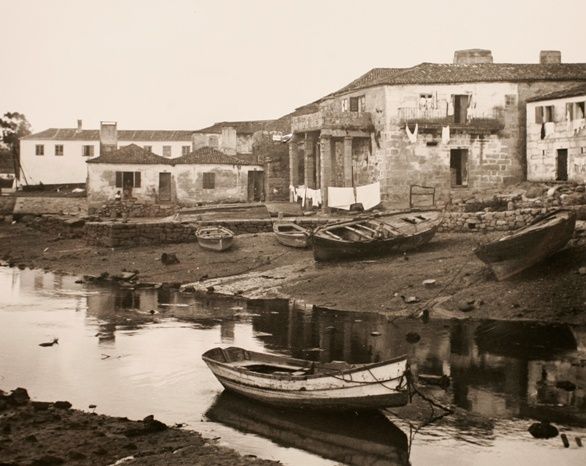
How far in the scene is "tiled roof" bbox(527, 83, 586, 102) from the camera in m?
39.4

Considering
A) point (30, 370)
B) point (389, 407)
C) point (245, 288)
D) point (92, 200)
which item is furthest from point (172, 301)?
point (92, 200)

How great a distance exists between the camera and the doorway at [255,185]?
55.3m

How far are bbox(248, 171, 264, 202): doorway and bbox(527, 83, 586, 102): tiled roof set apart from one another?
18879mm

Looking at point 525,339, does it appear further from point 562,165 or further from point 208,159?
point 208,159

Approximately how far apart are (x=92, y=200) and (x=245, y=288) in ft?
82.1

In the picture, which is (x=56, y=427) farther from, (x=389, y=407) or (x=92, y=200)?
(x=92, y=200)

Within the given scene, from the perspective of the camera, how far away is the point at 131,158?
2140 inches

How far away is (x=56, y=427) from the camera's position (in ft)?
50.9

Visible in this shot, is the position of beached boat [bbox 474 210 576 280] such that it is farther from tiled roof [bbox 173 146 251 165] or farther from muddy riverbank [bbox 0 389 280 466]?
tiled roof [bbox 173 146 251 165]

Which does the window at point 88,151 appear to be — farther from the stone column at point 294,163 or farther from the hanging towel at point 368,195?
the hanging towel at point 368,195

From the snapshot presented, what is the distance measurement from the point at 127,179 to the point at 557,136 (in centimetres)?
2624

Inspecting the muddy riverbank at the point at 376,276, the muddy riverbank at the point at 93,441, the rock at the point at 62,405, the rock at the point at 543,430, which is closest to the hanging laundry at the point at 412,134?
the muddy riverbank at the point at 376,276

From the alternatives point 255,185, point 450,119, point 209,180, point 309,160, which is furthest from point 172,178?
point 450,119

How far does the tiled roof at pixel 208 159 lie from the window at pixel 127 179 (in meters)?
2.32
